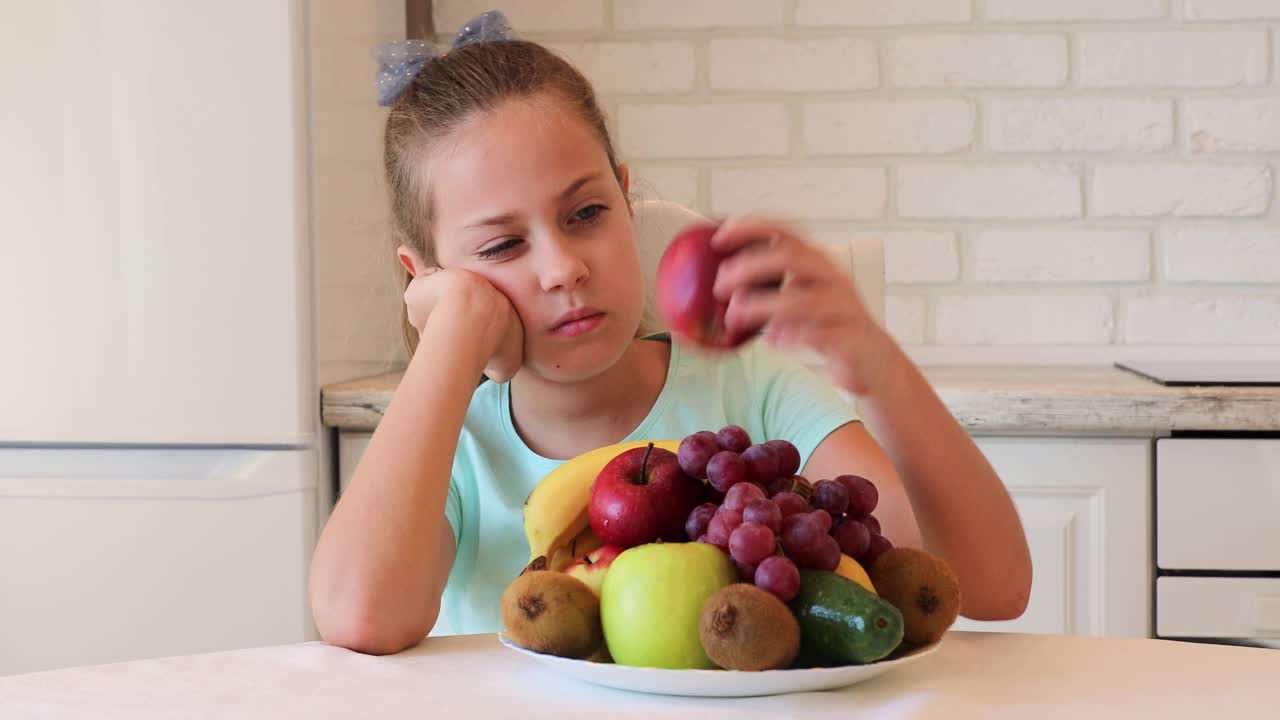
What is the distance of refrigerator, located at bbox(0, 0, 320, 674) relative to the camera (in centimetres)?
165

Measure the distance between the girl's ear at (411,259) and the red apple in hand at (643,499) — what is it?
568mm

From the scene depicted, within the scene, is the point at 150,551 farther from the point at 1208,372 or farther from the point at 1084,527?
the point at 1208,372

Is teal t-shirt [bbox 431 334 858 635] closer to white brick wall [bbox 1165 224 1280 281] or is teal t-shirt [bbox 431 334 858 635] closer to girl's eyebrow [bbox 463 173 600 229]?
girl's eyebrow [bbox 463 173 600 229]

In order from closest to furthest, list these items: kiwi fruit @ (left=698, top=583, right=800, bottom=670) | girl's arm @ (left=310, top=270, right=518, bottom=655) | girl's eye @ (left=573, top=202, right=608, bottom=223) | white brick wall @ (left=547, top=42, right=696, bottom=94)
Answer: kiwi fruit @ (left=698, top=583, right=800, bottom=670)
girl's arm @ (left=310, top=270, right=518, bottom=655)
girl's eye @ (left=573, top=202, right=608, bottom=223)
white brick wall @ (left=547, top=42, right=696, bottom=94)

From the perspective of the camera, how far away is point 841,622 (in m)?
0.61

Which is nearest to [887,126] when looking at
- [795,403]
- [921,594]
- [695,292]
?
[795,403]

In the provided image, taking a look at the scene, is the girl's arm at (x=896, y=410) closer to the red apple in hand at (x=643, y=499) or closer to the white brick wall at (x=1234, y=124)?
the red apple in hand at (x=643, y=499)

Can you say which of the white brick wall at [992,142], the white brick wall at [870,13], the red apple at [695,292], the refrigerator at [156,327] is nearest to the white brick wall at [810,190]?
the white brick wall at [992,142]

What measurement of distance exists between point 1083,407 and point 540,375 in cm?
80

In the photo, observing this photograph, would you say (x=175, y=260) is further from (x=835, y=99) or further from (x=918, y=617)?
(x=918, y=617)

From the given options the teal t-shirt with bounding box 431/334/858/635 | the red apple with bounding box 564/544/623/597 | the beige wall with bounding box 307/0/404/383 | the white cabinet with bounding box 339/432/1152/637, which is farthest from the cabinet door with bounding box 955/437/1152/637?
the red apple with bounding box 564/544/623/597

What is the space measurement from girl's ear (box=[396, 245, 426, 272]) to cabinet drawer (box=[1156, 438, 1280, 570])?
3.26 ft

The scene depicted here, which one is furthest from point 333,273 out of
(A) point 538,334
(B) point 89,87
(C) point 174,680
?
(C) point 174,680

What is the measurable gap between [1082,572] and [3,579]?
4.93 feet
